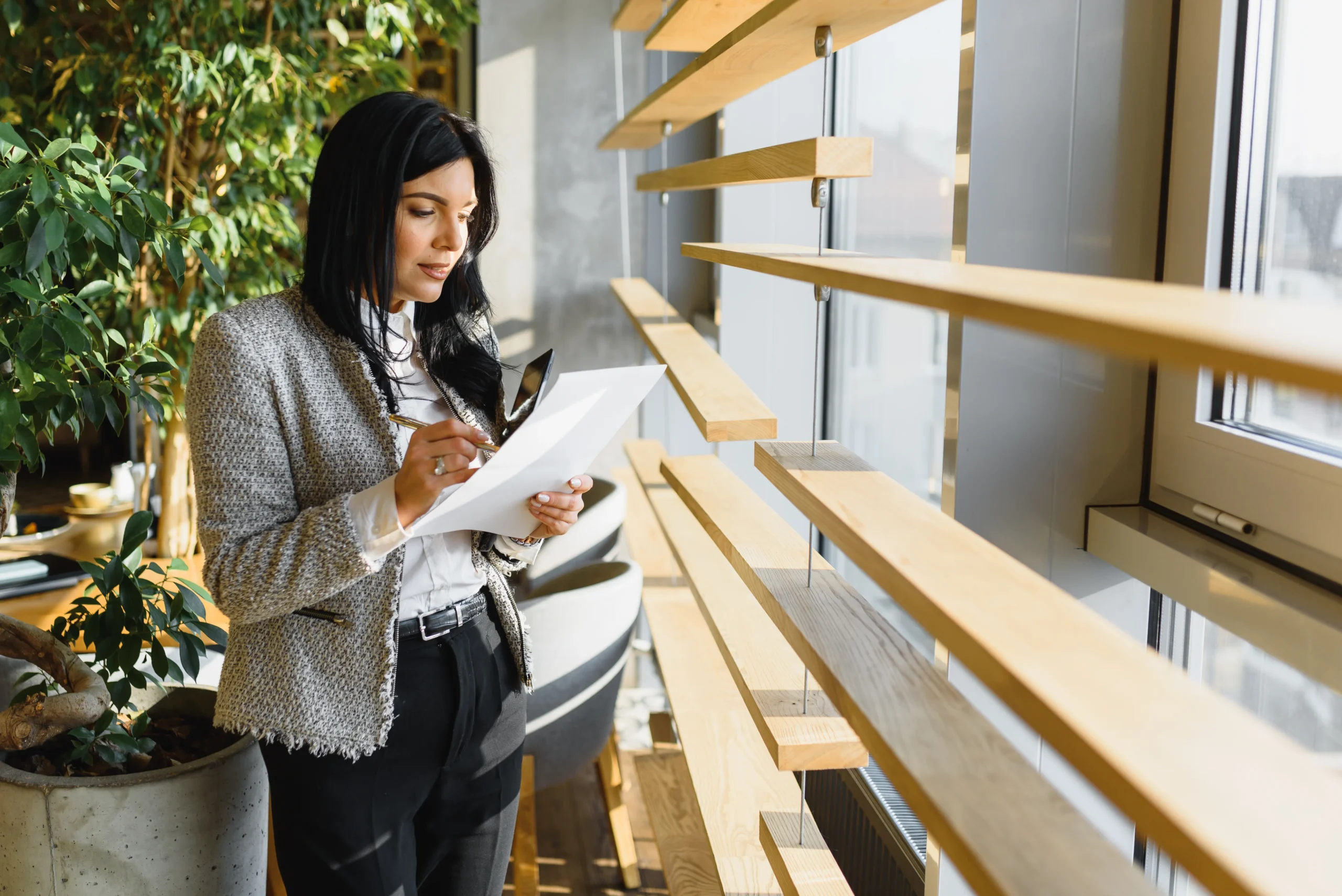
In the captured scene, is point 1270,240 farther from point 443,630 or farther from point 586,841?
point 586,841

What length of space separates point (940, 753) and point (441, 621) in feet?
2.51

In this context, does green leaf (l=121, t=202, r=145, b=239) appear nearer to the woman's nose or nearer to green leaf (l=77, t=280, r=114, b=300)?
green leaf (l=77, t=280, r=114, b=300)

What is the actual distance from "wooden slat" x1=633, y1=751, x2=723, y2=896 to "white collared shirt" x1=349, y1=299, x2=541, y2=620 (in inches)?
17.4

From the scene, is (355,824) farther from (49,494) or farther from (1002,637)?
(49,494)

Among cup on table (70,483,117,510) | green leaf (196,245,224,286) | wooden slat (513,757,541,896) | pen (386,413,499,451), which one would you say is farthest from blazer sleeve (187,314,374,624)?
cup on table (70,483,117,510)

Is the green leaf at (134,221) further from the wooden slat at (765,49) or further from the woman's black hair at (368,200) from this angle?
the wooden slat at (765,49)

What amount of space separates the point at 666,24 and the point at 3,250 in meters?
0.89

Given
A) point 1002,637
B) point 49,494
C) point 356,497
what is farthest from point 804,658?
point 49,494

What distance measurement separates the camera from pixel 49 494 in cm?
311

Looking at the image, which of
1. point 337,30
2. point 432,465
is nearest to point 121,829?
point 432,465

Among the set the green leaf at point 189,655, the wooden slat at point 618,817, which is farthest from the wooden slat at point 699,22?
the wooden slat at point 618,817

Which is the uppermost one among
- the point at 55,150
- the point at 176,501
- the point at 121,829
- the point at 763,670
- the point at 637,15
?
the point at 637,15

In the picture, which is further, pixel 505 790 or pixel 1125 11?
pixel 505 790

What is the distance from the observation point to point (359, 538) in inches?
45.1
